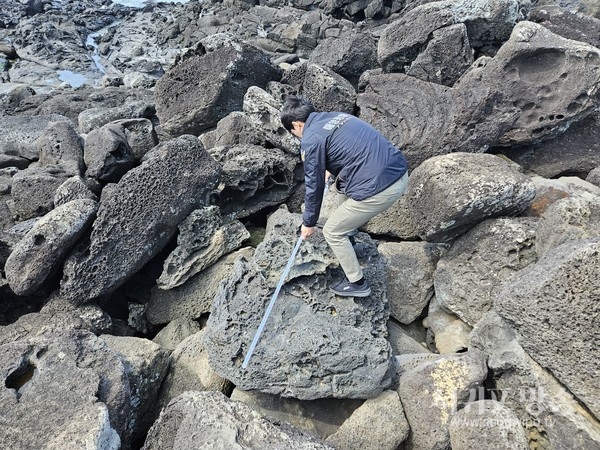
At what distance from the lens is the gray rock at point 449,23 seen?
664 centimetres

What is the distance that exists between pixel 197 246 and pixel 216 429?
7.96ft

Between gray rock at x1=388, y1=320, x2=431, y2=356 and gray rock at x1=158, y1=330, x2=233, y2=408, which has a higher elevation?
gray rock at x1=158, y1=330, x2=233, y2=408

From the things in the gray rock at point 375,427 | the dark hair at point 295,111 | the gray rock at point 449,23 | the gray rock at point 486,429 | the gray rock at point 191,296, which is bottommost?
the gray rock at point 191,296

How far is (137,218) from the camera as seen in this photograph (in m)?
4.65

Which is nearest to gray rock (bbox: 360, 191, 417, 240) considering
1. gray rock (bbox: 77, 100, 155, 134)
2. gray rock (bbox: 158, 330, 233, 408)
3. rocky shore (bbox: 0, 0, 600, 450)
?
rocky shore (bbox: 0, 0, 600, 450)

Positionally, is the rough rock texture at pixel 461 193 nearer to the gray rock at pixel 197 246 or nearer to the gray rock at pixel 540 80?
the gray rock at pixel 540 80

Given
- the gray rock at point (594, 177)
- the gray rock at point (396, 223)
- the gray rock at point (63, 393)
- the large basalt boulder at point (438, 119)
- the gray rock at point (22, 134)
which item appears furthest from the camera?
the gray rock at point (22, 134)

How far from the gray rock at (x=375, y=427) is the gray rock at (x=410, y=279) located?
1.28m

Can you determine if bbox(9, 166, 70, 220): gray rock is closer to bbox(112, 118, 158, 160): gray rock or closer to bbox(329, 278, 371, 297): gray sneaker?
bbox(112, 118, 158, 160): gray rock

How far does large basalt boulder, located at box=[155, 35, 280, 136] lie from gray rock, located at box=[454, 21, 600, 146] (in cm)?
292

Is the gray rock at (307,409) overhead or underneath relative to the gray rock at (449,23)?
underneath

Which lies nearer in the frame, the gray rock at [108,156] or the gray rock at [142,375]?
the gray rock at [142,375]

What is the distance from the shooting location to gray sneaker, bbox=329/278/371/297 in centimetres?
392

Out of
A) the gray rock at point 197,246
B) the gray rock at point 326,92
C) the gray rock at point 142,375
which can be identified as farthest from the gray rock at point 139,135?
the gray rock at point 142,375
